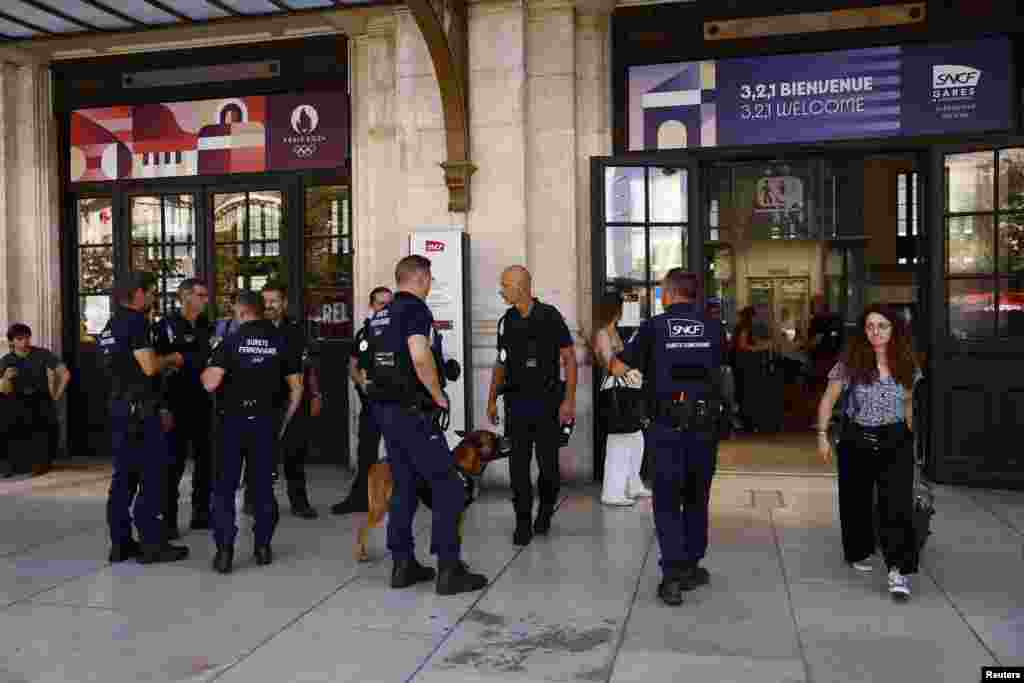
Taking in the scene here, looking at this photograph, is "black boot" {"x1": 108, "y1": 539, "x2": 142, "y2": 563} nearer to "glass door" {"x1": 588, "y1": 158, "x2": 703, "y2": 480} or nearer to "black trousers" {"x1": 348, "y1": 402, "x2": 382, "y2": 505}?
"black trousers" {"x1": 348, "y1": 402, "x2": 382, "y2": 505}

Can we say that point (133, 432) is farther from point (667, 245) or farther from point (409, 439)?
point (667, 245)

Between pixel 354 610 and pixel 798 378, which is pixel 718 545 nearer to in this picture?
pixel 354 610

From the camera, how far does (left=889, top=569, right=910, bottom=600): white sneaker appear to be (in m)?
4.90

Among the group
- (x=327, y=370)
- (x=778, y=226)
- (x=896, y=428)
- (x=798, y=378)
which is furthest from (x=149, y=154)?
(x=778, y=226)

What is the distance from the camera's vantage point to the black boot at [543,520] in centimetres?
639

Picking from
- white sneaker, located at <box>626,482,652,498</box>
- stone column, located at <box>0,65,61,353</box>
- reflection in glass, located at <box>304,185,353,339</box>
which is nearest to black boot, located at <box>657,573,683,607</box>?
white sneaker, located at <box>626,482,652,498</box>

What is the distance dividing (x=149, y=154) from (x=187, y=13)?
73.3 inches

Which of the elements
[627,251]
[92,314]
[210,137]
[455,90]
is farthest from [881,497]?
[92,314]

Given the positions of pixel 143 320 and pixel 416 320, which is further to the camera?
pixel 143 320

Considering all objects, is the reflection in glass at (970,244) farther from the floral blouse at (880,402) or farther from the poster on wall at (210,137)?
the poster on wall at (210,137)

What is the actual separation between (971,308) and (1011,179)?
1.07 metres

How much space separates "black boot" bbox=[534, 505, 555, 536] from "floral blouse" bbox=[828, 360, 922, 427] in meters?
2.10

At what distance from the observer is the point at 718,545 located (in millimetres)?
6094

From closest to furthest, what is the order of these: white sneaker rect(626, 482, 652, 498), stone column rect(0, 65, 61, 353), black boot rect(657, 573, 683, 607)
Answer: black boot rect(657, 573, 683, 607), white sneaker rect(626, 482, 652, 498), stone column rect(0, 65, 61, 353)
